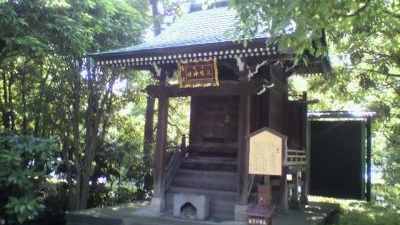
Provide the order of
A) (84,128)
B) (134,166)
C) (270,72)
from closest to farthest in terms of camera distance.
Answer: (270,72) → (84,128) → (134,166)

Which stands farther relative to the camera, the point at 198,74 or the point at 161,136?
the point at 161,136

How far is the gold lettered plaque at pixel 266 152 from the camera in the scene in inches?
279

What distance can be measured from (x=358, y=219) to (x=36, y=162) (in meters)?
7.47

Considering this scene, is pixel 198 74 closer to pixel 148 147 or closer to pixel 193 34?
pixel 193 34

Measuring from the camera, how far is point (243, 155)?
30.5ft

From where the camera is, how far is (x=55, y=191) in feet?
40.5

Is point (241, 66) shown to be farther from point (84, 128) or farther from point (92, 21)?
point (84, 128)

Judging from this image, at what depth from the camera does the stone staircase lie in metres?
9.60

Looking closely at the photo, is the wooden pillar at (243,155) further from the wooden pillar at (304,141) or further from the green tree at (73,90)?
the green tree at (73,90)

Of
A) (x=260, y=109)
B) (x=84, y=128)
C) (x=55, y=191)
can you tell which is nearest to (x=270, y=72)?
(x=260, y=109)

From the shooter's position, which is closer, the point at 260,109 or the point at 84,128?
the point at 260,109

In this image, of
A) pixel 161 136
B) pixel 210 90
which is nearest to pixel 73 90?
pixel 161 136

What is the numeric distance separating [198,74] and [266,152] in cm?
330

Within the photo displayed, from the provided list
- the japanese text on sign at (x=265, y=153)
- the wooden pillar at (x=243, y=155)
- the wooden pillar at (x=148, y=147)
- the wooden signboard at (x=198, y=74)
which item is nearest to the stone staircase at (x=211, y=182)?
the wooden pillar at (x=243, y=155)
